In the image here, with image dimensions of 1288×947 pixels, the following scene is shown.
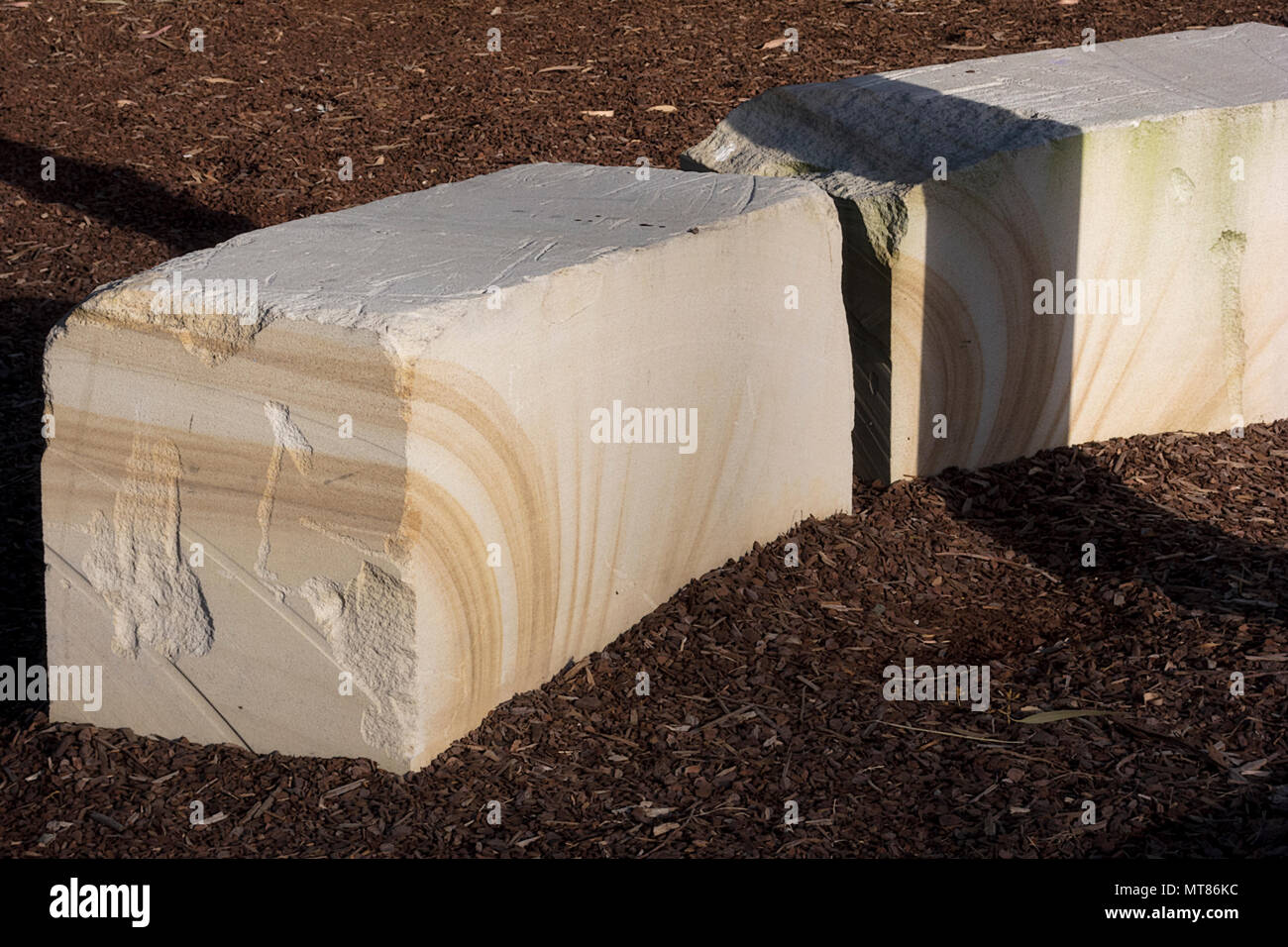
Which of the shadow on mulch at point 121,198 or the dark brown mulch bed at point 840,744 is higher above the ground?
the shadow on mulch at point 121,198

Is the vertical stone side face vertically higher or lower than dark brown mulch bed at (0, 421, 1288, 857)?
higher

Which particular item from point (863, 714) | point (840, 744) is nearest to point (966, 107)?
point (863, 714)

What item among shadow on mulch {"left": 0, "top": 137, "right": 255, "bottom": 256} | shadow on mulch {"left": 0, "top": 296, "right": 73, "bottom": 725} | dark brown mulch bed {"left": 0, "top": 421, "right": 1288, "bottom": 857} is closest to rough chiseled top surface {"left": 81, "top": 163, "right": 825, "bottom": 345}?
dark brown mulch bed {"left": 0, "top": 421, "right": 1288, "bottom": 857}

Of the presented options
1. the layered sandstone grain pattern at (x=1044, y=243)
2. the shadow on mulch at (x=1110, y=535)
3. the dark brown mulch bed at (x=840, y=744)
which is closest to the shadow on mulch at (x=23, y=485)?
the dark brown mulch bed at (x=840, y=744)

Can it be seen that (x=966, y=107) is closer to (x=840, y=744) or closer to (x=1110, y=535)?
(x=1110, y=535)

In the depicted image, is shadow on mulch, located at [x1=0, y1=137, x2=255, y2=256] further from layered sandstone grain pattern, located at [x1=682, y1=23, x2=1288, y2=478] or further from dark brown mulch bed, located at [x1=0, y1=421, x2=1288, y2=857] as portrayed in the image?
dark brown mulch bed, located at [x1=0, y1=421, x2=1288, y2=857]

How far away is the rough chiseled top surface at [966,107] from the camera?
4.65 m

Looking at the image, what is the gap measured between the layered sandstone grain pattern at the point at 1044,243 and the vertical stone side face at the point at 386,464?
29.3 inches

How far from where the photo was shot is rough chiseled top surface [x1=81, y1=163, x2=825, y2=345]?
10.9ft

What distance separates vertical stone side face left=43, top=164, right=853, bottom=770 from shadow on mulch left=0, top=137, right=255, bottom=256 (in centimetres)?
333

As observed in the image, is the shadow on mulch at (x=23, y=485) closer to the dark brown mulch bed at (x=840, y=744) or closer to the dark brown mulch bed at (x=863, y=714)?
the dark brown mulch bed at (x=863, y=714)

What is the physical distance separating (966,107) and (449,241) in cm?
206

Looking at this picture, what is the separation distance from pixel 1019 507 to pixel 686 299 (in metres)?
1.48

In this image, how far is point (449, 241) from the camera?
3.76 meters
